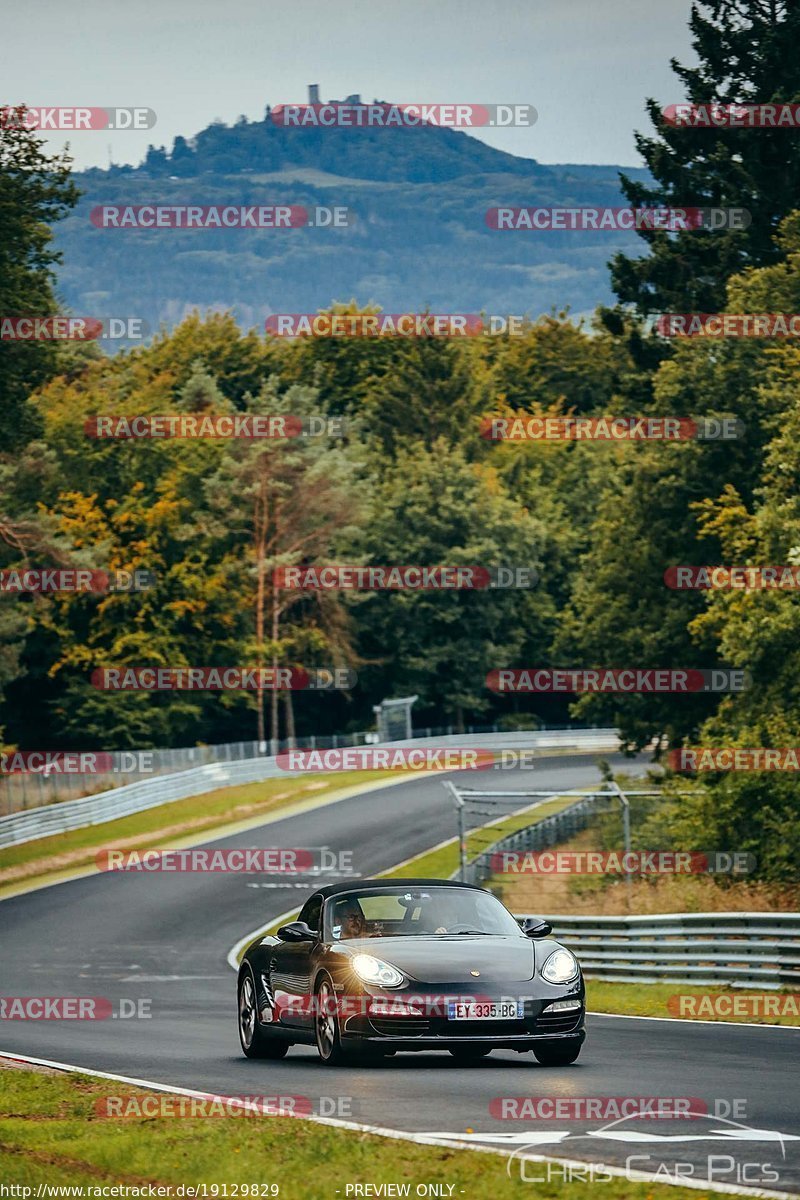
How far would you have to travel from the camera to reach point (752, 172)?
55.1 meters

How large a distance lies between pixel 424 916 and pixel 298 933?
0.96 metres

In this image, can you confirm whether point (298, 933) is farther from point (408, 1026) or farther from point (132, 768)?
point (132, 768)

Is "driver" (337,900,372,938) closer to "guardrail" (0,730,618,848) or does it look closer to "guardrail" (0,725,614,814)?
"guardrail" (0,730,618,848)

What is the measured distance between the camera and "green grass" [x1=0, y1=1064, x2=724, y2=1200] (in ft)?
28.7

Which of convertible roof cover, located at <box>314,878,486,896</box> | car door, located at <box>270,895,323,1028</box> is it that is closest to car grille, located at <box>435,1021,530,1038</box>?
car door, located at <box>270,895,323,1028</box>

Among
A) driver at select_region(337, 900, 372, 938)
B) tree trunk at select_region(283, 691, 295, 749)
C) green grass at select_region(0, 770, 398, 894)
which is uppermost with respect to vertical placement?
driver at select_region(337, 900, 372, 938)

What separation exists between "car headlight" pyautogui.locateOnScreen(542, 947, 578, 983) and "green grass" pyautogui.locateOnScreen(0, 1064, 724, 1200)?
3323 millimetres

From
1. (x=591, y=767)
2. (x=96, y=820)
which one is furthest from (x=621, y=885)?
(x=591, y=767)

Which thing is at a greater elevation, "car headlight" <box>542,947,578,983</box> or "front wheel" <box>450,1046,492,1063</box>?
"car headlight" <box>542,947,578,983</box>

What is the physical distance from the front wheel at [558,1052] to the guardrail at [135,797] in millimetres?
39543

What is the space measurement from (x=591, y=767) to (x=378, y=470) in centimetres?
3155

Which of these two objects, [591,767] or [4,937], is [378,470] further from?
[4,937]

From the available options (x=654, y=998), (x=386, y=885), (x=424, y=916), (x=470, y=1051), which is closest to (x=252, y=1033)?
(x=386, y=885)

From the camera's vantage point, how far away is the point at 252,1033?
1543 cm
